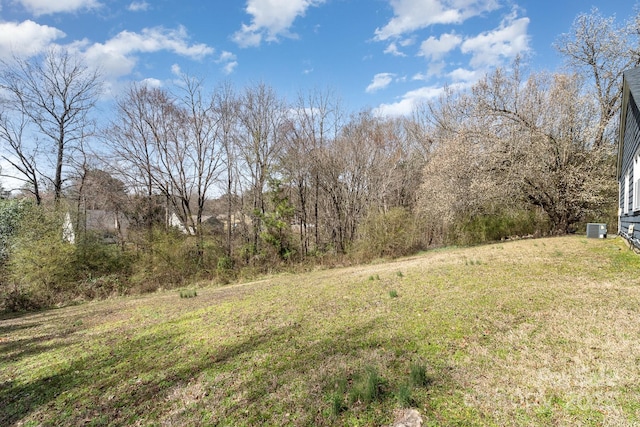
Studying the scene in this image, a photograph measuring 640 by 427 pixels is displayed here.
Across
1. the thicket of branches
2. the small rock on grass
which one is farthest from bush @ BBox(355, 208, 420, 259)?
the small rock on grass

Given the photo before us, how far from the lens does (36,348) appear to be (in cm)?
497

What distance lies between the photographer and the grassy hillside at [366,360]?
2.33 m

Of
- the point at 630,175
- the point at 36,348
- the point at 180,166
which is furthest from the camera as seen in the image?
the point at 180,166

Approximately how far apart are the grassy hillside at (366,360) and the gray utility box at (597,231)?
211 inches

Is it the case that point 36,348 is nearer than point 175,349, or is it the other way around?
point 175,349

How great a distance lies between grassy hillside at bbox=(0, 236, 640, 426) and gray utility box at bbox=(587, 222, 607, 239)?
→ 5354 mm

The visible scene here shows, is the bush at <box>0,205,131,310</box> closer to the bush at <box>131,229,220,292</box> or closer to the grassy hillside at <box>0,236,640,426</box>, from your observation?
the bush at <box>131,229,220,292</box>

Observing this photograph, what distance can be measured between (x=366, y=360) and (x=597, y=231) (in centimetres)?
1118

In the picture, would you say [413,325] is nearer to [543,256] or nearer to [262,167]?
[543,256]

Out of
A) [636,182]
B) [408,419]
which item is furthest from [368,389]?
[636,182]

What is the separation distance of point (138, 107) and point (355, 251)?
13146mm

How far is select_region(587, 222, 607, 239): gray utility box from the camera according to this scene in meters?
10.1

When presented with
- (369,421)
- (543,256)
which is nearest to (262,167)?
(543,256)

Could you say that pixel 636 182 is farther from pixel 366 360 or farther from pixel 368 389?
pixel 368 389
